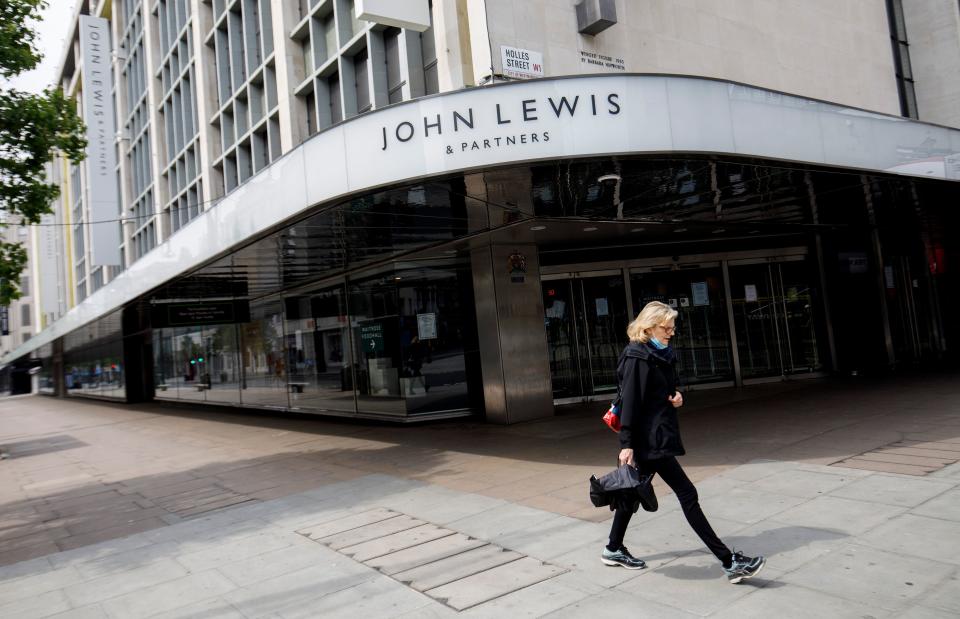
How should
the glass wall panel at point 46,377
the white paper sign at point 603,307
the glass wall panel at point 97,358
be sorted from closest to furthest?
the white paper sign at point 603,307 → the glass wall panel at point 97,358 → the glass wall panel at point 46,377

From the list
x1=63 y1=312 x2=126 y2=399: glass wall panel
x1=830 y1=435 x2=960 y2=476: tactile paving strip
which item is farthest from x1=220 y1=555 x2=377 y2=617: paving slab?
x1=63 y1=312 x2=126 y2=399: glass wall panel

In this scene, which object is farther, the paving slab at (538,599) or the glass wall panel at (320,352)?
the glass wall panel at (320,352)

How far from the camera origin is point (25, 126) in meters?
9.53

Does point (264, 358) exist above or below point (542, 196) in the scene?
below

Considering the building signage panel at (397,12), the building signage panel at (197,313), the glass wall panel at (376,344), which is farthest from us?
the building signage panel at (197,313)

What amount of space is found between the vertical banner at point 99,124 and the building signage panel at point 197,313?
46.4ft

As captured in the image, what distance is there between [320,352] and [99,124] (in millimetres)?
19465

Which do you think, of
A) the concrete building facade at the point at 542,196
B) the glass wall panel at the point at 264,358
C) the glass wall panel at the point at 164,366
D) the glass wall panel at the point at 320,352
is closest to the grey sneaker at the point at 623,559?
the concrete building facade at the point at 542,196

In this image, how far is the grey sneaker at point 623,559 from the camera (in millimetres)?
4113

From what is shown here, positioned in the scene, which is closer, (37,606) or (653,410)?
(653,410)

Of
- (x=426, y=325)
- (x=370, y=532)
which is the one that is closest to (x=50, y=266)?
(x=426, y=325)

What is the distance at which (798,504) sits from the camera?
513 cm

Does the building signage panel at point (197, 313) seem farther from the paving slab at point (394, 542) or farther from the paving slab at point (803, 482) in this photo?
the paving slab at point (803, 482)

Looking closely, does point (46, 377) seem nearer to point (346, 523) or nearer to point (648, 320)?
point (346, 523)
